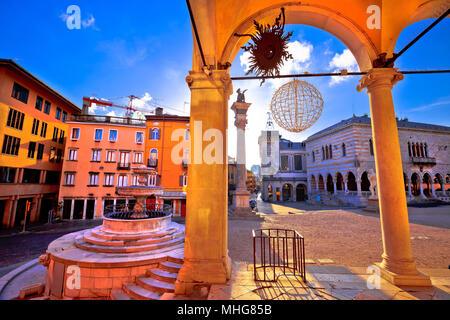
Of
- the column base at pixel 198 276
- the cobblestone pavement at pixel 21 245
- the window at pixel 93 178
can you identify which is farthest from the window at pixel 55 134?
the column base at pixel 198 276

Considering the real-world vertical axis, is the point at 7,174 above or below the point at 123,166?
below

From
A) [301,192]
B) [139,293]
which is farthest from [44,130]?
[301,192]

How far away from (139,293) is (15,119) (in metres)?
23.0

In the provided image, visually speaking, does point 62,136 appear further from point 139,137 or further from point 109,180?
point 139,137

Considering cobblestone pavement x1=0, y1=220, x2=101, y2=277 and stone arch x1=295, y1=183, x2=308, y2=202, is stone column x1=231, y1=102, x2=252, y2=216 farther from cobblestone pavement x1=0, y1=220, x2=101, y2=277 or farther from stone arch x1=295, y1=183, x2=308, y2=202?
stone arch x1=295, y1=183, x2=308, y2=202

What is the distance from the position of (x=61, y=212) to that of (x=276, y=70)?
26.2m

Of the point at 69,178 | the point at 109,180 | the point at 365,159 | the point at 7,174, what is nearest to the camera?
the point at 7,174

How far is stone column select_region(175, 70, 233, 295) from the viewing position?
12.2 feet

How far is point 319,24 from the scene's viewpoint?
204 inches

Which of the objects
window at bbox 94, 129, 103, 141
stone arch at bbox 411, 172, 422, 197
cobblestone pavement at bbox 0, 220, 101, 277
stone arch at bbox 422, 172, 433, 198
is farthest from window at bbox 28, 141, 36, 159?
stone arch at bbox 422, 172, 433, 198

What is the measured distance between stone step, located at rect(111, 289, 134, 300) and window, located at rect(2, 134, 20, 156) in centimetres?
2087

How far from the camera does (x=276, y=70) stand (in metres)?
4.27
